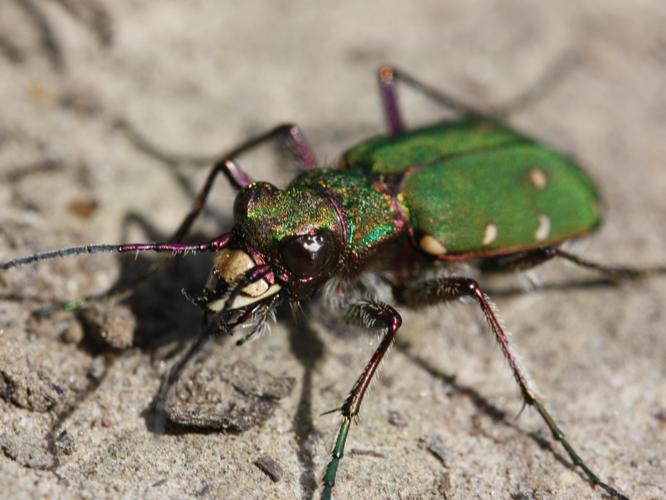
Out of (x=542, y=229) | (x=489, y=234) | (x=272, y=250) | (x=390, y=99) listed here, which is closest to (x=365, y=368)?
(x=272, y=250)

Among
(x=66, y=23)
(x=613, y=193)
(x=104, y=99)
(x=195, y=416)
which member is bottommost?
(x=195, y=416)

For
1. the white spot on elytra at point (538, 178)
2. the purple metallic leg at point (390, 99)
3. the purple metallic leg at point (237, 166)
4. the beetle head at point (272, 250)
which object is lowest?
the beetle head at point (272, 250)

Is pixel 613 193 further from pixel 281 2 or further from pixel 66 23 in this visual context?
pixel 66 23

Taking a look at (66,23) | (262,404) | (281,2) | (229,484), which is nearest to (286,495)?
(229,484)

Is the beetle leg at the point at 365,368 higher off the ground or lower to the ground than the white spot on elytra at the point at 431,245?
lower

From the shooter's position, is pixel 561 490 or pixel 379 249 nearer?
pixel 561 490

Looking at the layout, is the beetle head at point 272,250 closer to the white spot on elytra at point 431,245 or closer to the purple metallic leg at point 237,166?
the purple metallic leg at point 237,166

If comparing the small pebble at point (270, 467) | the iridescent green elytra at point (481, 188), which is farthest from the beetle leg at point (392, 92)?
the small pebble at point (270, 467)
